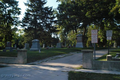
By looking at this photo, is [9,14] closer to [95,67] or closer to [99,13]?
[99,13]

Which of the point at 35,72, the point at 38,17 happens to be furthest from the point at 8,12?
the point at 38,17

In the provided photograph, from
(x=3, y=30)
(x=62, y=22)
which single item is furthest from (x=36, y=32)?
(x=3, y=30)

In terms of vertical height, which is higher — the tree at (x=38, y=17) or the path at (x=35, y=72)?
the tree at (x=38, y=17)

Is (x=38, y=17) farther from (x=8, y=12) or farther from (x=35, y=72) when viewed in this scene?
(x=35, y=72)

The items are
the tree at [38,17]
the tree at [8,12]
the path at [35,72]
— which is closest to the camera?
the path at [35,72]

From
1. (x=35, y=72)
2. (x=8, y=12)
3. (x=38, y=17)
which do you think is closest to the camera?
(x=35, y=72)

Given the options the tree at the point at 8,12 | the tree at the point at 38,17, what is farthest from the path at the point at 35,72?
the tree at the point at 38,17

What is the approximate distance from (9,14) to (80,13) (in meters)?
10.5

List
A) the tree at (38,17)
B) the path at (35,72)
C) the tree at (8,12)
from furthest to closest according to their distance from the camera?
the tree at (38,17) → the tree at (8,12) → the path at (35,72)

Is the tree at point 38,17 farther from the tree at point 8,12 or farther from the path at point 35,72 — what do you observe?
the path at point 35,72

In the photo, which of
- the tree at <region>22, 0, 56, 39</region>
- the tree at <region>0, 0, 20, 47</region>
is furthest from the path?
the tree at <region>22, 0, 56, 39</region>

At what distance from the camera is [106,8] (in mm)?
17750

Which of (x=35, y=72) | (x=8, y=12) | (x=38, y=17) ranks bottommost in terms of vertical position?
(x=35, y=72)

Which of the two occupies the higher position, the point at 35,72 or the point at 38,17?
the point at 38,17
